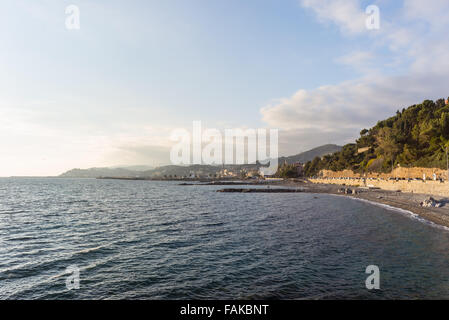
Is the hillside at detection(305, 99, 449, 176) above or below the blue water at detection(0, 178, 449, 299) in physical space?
above

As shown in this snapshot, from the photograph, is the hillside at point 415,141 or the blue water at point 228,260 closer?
the blue water at point 228,260

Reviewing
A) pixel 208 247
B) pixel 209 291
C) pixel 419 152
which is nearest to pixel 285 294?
pixel 209 291

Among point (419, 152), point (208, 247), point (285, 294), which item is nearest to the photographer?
point (285, 294)

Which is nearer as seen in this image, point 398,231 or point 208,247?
point 208,247

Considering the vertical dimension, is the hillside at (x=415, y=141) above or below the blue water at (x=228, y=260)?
above

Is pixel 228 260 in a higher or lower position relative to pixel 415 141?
lower

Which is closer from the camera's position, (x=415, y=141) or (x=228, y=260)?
(x=228, y=260)

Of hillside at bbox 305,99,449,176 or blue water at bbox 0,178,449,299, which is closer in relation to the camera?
blue water at bbox 0,178,449,299
